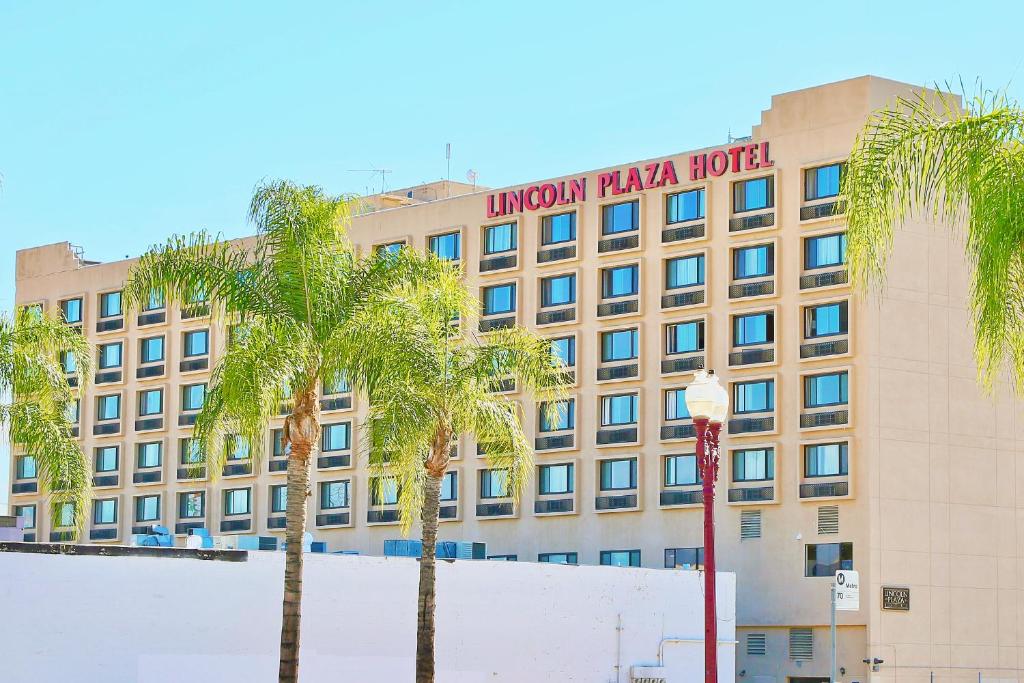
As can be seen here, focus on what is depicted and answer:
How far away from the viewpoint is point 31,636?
50.2 m

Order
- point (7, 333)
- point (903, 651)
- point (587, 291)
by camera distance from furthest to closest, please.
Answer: point (587, 291) → point (903, 651) → point (7, 333)

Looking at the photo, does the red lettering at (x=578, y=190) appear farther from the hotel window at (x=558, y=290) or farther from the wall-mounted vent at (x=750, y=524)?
the wall-mounted vent at (x=750, y=524)

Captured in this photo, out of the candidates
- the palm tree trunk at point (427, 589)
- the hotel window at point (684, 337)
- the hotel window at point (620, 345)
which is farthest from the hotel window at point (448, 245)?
the palm tree trunk at point (427, 589)

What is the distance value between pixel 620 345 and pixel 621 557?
29.8 ft

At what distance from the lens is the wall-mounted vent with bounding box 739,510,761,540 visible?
7556cm

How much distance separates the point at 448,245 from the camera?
87312 mm

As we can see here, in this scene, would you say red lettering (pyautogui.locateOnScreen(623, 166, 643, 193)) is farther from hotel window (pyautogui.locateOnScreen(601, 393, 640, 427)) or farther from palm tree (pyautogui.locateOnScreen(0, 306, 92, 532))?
palm tree (pyautogui.locateOnScreen(0, 306, 92, 532))

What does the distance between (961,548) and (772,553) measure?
24.3ft

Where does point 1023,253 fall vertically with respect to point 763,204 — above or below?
below

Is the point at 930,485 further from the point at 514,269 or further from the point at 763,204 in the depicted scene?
the point at 514,269

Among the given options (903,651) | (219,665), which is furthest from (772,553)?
(219,665)

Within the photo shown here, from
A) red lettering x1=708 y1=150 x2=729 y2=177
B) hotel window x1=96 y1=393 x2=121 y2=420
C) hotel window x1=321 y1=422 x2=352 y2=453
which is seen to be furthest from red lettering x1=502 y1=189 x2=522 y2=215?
hotel window x1=96 y1=393 x2=121 y2=420

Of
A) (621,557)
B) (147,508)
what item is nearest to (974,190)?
(621,557)

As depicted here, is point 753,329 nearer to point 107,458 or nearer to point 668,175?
point 668,175
